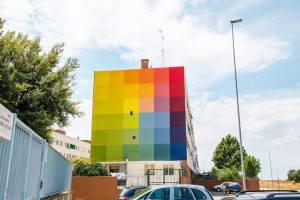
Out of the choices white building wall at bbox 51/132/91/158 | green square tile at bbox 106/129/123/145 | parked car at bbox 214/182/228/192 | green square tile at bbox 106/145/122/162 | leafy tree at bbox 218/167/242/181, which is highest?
white building wall at bbox 51/132/91/158

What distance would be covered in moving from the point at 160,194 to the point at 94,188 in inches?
547

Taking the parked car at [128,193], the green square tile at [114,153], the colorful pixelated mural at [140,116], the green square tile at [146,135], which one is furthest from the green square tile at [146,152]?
the parked car at [128,193]

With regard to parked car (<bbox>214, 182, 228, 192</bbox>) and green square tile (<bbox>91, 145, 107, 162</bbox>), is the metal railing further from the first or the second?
parked car (<bbox>214, 182, 228, 192</bbox>)

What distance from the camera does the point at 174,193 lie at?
410 inches

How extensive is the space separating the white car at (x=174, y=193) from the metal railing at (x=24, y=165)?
343 centimetres

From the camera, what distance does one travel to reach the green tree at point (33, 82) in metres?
16.7

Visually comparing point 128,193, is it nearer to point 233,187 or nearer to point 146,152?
point 146,152

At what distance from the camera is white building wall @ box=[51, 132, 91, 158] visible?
7112 cm

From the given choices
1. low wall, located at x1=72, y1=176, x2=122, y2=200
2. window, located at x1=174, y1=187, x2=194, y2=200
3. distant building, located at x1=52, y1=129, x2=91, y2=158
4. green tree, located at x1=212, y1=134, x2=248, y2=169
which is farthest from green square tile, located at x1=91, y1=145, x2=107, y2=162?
green tree, located at x1=212, y1=134, x2=248, y2=169

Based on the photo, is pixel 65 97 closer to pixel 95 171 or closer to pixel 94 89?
pixel 95 171

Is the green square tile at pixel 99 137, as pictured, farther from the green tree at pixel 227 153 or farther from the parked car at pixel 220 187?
the green tree at pixel 227 153

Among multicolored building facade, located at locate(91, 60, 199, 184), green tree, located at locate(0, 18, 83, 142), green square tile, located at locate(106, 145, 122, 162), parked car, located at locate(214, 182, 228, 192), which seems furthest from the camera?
parked car, located at locate(214, 182, 228, 192)

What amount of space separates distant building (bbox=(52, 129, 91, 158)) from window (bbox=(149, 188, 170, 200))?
197 ft

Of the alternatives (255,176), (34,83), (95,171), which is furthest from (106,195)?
(255,176)
